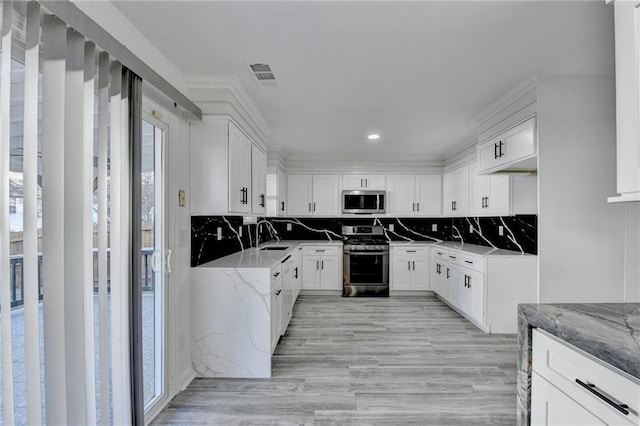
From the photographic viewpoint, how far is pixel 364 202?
5652 millimetres

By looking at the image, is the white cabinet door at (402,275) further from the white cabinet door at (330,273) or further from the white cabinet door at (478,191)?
the white cabinet door at (478,191)

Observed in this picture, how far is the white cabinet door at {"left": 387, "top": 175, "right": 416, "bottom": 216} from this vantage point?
224 inches

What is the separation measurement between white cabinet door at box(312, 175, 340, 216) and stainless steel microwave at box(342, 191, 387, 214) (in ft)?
0.53

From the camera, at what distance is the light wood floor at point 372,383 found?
2113 mm

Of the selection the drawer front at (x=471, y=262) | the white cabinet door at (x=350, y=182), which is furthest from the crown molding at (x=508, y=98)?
the white cabinet door at (x=350, y=182)

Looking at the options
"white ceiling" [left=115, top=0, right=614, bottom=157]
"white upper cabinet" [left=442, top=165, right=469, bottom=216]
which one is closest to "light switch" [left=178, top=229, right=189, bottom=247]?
"white ceiling" [left=115, top=0, right=614, bottom=157]

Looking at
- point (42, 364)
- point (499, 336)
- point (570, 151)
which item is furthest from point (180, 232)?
point (499, 336)

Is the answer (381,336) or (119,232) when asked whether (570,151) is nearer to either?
(381,336)

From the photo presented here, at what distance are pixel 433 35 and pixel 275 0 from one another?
0.94 meters

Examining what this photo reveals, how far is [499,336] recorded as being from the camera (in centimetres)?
350

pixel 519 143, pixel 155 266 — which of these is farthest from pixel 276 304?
pixel 519 143

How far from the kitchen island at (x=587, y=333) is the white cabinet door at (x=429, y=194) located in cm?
438

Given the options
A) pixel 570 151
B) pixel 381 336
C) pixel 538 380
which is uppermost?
pixel 570 151

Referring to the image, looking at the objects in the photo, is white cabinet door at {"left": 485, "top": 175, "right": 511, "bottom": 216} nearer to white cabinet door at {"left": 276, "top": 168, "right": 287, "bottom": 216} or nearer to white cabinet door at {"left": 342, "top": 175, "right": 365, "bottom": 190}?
white cabinet door at {"left": 342, "top": 175, "right": 365, "bottom": 190}
